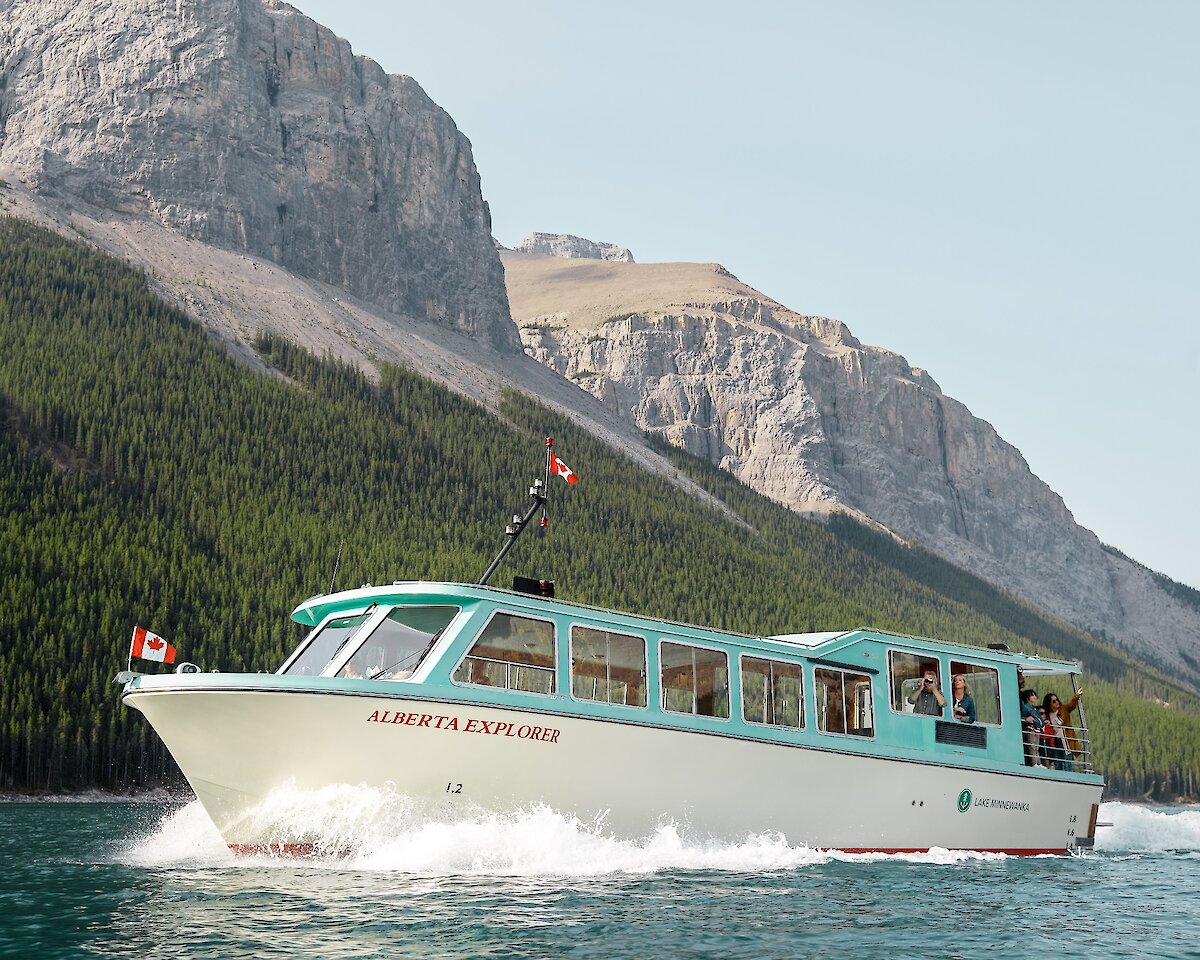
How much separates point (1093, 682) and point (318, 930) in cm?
15551

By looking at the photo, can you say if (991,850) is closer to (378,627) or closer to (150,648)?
(378,627)

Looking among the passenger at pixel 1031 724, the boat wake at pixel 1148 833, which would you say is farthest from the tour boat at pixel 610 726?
the boat wake at pixel 1148 833

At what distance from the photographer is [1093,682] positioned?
518ft

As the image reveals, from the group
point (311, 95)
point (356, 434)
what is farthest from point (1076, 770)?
point (311, 95)

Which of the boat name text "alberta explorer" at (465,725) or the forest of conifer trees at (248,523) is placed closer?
the boat name text "alberta explorer" at (465,725)

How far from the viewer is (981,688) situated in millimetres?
A: 29250

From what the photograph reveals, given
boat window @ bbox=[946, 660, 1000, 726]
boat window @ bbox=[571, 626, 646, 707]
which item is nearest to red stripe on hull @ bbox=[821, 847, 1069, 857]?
boat window @ bbox=[946, 660, 1000, 726]

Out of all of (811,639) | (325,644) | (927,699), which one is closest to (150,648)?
(325,644)

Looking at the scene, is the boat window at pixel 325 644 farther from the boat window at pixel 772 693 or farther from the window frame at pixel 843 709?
the window frame at pixel 843 709

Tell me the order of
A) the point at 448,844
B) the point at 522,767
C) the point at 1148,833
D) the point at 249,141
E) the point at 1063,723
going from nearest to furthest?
the point at 448,844
the point at 522,767
the point at 1063,723
the point at 1148,833
the point at 249,141

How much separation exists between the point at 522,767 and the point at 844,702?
26.2ft

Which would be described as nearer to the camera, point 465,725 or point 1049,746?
point 465,725

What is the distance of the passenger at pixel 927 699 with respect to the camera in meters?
27.7

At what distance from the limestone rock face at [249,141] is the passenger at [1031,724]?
491ft
